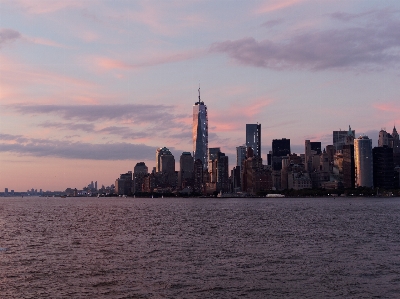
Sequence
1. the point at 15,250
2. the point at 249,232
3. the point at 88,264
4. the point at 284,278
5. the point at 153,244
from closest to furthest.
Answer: the point at 284,278 < the point at 88,264 < the point at 15,250 < the point at 153,244 < the point at 249,232

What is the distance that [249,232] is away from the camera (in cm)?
10288

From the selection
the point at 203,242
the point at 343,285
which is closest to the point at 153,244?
the point at 203,242

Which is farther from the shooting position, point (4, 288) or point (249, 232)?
point (249, 232)

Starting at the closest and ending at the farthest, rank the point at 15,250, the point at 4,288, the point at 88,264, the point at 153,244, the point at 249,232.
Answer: the point at 4,288 < the point at 88,264 < the point at 15,250 < the point at 153,244 < the point at 249,232

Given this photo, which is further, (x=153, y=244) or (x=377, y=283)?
(x=153, y=244)

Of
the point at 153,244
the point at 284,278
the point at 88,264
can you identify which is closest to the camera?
the point at 284,278

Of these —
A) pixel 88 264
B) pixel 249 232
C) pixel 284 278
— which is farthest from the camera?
pixel 249 232

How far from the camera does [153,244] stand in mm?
83562

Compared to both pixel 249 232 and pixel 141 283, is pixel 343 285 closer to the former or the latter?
pixel 141 283

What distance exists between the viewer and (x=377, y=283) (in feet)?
169

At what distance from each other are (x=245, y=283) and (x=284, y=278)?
14.7ft

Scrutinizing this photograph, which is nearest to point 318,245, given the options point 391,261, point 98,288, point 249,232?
point 391,261

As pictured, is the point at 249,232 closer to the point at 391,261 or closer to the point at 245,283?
the point at 391,261

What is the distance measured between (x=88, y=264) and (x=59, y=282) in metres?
10.5
